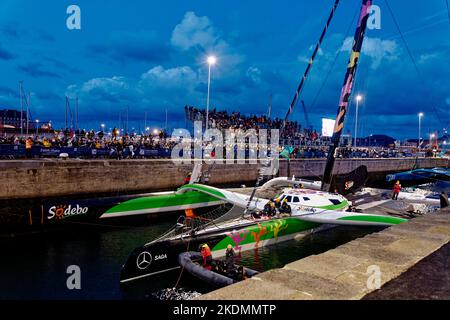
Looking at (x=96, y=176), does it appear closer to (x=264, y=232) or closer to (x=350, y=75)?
(x=264, y=232)

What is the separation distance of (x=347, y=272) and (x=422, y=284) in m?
0.71

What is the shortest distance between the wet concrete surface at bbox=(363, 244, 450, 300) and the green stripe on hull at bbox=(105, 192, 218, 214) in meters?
13.9

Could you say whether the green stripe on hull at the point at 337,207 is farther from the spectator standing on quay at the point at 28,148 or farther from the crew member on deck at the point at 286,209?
the spectator standing on quay at the point at 28,148

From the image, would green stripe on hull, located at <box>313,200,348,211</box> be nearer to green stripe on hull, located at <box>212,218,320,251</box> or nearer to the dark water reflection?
green stripe on hull, located at <box>212,218,320,251</box>

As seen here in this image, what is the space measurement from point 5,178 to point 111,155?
8810mm

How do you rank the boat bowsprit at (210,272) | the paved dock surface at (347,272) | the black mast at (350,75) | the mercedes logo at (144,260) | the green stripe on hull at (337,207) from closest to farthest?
the paved dock surface at (347,272) → the boat bowsprit at (210,272) → the mercedes logo at (144,260) → the green stripe on hull at (337,207) → the black mast at (350,75)

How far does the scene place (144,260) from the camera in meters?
10.0

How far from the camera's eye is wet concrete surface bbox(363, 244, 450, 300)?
3.09 meters

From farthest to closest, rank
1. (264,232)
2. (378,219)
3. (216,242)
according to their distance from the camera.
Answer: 1. (264,232)
2. (378,219)
3. (216,242)

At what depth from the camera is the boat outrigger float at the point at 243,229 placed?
33.7 feet

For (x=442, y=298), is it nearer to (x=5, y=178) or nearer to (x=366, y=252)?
(x=366, y=252)

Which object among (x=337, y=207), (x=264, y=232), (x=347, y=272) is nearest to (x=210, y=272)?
(x=264, y=232)

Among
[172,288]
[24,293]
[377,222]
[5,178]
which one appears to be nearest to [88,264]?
[24,293]

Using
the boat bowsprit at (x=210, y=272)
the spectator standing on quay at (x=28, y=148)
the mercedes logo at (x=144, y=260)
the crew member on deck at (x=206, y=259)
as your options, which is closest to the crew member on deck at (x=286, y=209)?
the boat bowsprit at (x=210, y=272)
